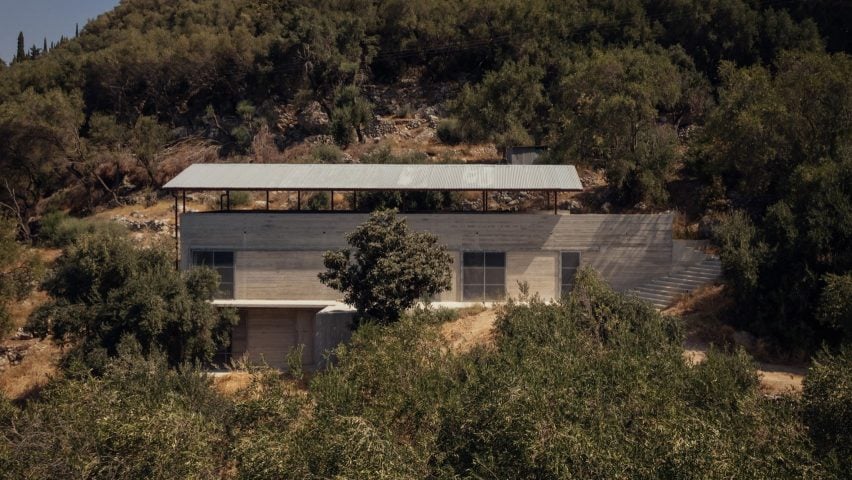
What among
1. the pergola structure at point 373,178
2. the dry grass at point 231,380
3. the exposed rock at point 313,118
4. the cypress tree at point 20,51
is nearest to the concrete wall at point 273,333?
the dry grass at point 231,380

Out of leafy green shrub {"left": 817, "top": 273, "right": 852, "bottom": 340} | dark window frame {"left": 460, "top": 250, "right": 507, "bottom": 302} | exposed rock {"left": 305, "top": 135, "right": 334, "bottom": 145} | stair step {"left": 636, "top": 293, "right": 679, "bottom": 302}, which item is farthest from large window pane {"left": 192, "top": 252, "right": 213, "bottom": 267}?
exposed rock {"left": 305, "top": 135, "right": 334, "bottom": 145}

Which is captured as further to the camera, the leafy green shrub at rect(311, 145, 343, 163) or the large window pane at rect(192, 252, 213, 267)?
the leafy green shrub at rect(311, 145, 343, 163)

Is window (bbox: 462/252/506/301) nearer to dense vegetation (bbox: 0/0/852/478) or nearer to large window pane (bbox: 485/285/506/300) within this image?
large window pane (bbox: 485/285/506/300)

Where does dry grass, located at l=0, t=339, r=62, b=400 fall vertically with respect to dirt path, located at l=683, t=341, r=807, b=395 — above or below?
below

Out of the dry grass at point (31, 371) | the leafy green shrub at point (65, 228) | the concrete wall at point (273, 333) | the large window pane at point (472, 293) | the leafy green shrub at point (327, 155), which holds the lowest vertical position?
the dry grass at point (31, 371)

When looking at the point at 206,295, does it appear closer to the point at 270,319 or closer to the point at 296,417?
the point at 270,319

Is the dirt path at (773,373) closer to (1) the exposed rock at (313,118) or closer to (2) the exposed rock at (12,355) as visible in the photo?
(2) the exposed rock at (12,355)
